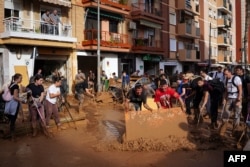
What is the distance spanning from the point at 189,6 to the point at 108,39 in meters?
17.6

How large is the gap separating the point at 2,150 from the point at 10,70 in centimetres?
1115

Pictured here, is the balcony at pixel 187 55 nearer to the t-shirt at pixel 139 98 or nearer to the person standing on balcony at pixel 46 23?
the person standing on balcony at pixel 46 23

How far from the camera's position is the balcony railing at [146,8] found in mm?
28636

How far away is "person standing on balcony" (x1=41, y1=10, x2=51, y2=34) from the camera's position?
19837mm

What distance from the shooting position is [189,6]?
129ft

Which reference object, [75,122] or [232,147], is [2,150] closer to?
[75,122]

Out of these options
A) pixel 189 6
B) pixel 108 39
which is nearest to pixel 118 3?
pixel 108 39

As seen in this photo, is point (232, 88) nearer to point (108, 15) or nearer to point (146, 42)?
point (108, 15)

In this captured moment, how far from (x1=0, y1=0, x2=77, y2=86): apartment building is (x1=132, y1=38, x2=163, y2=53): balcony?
23.8 feet

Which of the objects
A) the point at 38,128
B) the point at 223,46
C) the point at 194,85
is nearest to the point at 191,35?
the point at 223,46

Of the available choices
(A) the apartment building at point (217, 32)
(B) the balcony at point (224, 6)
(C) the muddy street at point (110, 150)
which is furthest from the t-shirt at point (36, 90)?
(B) the balcony at point (224, 6)

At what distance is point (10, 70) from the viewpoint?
18516 millimetres

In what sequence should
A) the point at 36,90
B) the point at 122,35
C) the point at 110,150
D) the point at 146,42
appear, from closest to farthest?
1. the point at 110,150
2. the point at 36,90
3. the point at 122,35
4. the point at 146,42

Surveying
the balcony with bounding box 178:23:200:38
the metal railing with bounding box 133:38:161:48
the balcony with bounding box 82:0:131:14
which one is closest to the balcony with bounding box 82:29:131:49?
the metal railing with bounding box 133:38:161:48
